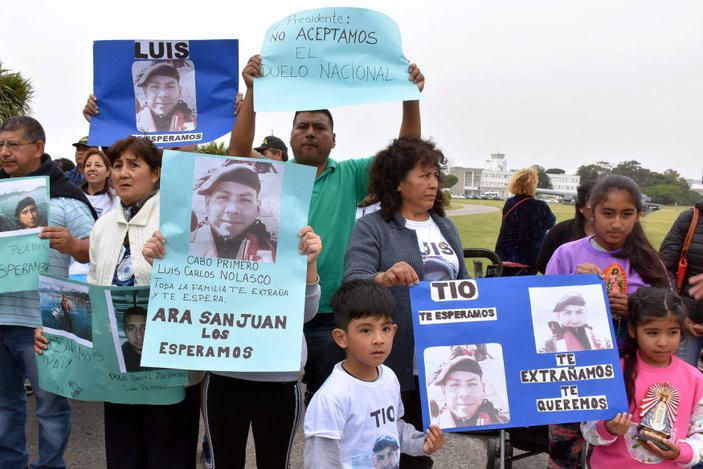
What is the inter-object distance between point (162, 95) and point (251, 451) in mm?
2627

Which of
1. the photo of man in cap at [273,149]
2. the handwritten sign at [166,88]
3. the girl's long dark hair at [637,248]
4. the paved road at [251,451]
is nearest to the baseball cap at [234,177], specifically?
the handwritten sign at [166,88]

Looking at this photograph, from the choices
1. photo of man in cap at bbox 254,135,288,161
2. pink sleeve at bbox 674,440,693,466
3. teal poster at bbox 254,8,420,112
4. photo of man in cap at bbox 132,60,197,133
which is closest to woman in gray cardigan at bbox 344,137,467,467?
Result: teal poster at bbox 254,8,420,112

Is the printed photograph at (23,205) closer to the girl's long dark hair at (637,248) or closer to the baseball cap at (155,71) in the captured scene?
the baseball cap at (155,71)

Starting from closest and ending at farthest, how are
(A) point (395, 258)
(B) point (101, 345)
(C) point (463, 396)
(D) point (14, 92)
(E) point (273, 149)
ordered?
1. (C) point (463, 396)
2. (B) point (101, 345)
3. (A) point (395, 258)
4. (E) point (273, 149)
5. (D) point (14, 92)

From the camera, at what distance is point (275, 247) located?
237cm

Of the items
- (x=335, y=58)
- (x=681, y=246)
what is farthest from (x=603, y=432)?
(x=335, y=58)

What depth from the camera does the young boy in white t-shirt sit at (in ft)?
7.24

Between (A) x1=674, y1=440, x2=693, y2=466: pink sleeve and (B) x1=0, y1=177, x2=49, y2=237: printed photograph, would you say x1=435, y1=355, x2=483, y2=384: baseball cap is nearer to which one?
(A) x1=674, y1=440, x2=693, y2=466: pink sleeve

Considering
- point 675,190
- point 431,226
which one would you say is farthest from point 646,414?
point 675,190

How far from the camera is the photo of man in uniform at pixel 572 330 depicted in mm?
2555

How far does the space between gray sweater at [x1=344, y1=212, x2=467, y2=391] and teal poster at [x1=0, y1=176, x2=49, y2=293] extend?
165 centimetres

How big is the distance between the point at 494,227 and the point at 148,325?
22.7m

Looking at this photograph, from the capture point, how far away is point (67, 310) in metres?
2.63

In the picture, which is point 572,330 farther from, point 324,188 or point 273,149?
point 273,149
